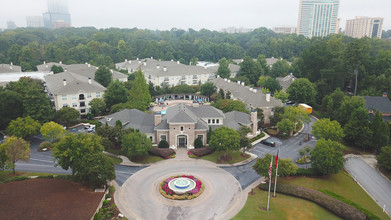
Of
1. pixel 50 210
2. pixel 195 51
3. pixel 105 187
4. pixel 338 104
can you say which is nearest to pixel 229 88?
pixel 338 104

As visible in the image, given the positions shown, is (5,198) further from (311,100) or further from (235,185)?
(311,100)

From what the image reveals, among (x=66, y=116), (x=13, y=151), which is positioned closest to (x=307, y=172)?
(x=13, y=151)

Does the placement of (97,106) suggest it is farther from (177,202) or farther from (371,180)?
(371,180)

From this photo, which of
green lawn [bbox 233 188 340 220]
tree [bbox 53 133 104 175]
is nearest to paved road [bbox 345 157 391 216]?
green lawn [bbox 233 188 340 220]

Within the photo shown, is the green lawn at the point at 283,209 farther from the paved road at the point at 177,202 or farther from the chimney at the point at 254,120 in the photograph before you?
the chimney at the point at 254,120

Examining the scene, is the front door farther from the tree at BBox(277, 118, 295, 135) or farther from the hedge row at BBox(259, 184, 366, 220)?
the tree at BBox(277, 118, 295, 135)

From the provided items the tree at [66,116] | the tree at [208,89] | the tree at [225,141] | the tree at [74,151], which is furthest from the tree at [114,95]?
the tree at [225,141]
